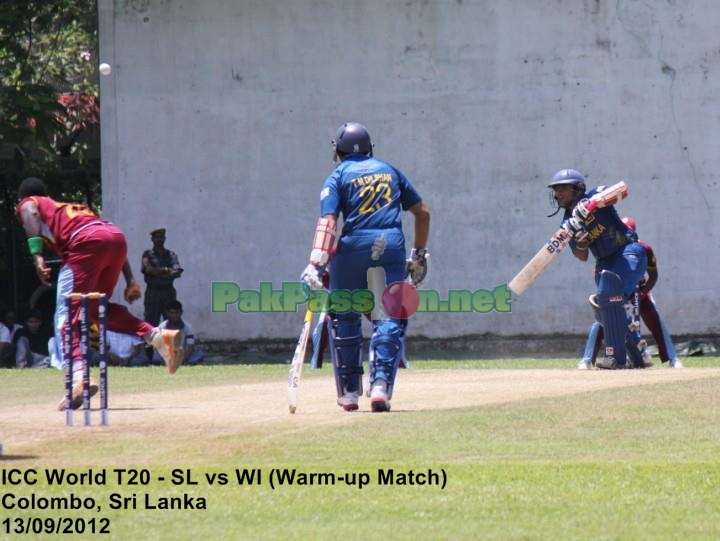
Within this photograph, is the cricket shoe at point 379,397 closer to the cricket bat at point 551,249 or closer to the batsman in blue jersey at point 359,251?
the batsman in blue jersey at point 359,251

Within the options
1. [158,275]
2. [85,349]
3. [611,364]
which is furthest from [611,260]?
[158,275]

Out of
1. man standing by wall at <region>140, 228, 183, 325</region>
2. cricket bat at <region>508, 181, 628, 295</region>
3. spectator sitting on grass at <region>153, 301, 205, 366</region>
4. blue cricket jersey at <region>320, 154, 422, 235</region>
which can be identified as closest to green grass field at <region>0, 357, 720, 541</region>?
blue cricket jersey at <region>320, 154, 422, 235</region>

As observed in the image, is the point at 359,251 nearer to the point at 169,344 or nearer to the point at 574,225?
the point at 169,344

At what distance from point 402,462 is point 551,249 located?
7.05 meters

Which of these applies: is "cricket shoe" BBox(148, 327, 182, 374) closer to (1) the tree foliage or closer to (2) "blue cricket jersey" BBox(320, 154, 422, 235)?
(2) "blue cricket jersey" BBox(320, 154, 422, 235)

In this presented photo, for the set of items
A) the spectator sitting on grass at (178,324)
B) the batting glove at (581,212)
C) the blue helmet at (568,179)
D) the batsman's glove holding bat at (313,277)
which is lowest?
the spectator sitting on grass at (178,324)

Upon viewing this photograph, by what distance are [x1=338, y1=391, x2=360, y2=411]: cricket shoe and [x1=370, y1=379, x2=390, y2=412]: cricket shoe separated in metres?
0.18

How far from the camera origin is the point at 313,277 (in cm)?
1060

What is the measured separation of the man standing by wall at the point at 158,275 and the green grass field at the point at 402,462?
33.1 ft

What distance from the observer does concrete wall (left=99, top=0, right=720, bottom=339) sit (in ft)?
78.7

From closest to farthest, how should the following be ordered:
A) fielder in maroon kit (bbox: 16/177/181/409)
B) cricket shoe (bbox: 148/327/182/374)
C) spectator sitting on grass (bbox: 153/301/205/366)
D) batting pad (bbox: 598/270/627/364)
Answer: cricket shoe (bbox: 148/327/182/374) < fielder in maroon kit (bbox: 16/177/181/409) < batting pad (bbox: 598/270/627/364) < spectator sitting on grass (bbox: 153/301/205/366)

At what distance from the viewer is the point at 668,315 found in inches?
947

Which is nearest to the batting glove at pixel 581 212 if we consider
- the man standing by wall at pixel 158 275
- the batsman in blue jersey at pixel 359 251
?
the batsman in blue jersey at pixel 359 251

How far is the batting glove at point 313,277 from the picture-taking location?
10.6 metres
